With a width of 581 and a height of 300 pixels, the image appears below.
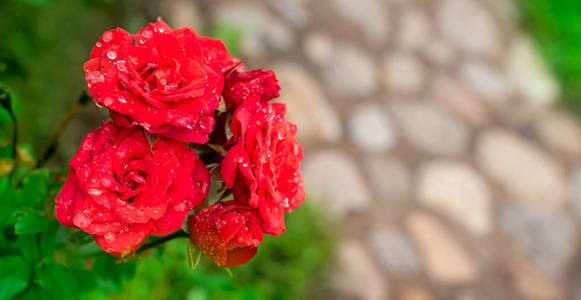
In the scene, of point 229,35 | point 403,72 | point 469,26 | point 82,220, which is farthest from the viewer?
point 469,26

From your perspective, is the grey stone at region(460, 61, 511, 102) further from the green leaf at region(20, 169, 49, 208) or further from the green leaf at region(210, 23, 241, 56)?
the green leaf at region(20, 169, 49, 208)

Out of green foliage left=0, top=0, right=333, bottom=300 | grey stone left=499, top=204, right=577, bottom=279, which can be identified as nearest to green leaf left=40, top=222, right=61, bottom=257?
green foliage left=0, top=0, right=333, bottom=300

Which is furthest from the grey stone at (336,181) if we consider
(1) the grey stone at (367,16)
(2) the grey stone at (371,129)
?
(1) the grey stone at (367,16)

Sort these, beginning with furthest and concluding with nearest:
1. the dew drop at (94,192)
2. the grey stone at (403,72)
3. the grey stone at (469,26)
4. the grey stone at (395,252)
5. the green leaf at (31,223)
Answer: the grey stone at (469,26) → the grey stone at (403,72) → the grey stone at (395,252) → the green leaf at (31,223) → the dew drop at (94,192)

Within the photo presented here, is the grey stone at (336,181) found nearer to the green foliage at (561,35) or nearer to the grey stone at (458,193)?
the grey stone at (458,193)

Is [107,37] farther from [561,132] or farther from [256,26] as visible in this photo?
[561,132]

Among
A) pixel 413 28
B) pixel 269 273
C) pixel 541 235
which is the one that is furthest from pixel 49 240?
pixel 413 28

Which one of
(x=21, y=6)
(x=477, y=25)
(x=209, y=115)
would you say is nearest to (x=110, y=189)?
(x=209, y=115)
